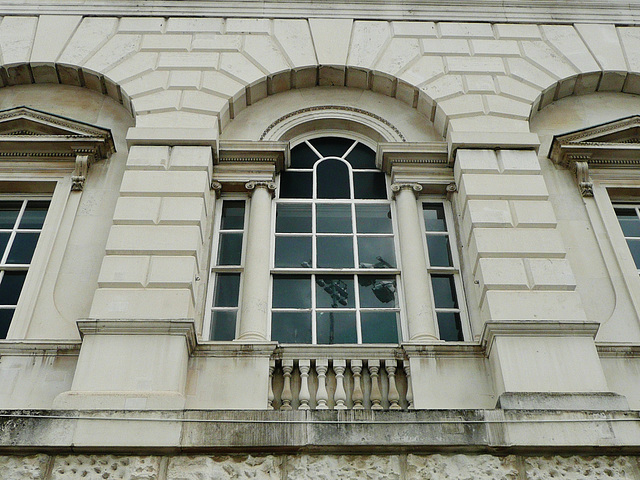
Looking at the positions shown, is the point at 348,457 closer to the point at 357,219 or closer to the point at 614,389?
the point at 614,389

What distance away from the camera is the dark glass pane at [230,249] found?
10898 mm

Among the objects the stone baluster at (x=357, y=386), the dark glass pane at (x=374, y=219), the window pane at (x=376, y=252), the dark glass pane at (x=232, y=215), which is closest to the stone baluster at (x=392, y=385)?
the stone baluster at (x=357, y=386)

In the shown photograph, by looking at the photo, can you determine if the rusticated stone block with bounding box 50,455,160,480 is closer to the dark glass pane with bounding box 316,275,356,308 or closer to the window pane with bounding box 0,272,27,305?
the window pane with bounding box 0,272,27,305

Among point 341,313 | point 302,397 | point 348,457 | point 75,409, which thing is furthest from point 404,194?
point 75,409

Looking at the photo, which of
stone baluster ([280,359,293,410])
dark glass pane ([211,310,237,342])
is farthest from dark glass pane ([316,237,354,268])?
stone baluster ([280,359,293,410])

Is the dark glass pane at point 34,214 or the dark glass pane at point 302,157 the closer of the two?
the dark glass pane at point 34,214

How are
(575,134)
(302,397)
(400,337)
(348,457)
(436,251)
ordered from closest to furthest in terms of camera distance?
(348,457)
(302,397)
(400,337)
(436,251)
(575,134)

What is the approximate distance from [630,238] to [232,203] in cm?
596

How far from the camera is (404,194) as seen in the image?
1144 cm

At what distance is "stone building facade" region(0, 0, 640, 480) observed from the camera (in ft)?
25.8

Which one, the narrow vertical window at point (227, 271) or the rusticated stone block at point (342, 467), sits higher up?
the narrow vertical window at point (227, 271)

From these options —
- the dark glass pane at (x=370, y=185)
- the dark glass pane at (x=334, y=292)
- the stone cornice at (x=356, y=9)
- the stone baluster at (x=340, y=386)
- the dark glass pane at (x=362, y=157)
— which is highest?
the stone cornice at (x=356, y=9)

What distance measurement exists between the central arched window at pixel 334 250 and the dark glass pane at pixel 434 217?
541 millimetres

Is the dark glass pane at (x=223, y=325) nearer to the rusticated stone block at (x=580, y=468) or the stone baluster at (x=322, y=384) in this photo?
the stone baluster at (x=322, y=384)
